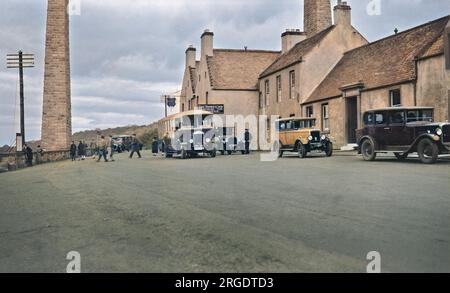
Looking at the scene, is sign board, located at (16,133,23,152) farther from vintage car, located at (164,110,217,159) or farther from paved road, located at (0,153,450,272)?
paved road, located at (0,153,450,272)

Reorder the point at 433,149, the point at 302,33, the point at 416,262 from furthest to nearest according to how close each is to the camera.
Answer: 1. the point at 302,33
2. the point at 433,149
3. the point at 416,262

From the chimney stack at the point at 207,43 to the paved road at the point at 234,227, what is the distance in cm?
3373

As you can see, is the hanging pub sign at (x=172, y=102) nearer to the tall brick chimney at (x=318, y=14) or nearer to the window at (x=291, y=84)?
the tall brick chimney at (x=318, y=14)

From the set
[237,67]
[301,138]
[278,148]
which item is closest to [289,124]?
[301,138]

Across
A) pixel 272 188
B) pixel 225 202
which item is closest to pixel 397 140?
pixel 272 188

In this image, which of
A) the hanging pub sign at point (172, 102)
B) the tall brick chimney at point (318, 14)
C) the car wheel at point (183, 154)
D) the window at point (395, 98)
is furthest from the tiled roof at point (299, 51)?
the hanging pub sign at point (172, 102)

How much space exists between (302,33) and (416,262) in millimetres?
36786

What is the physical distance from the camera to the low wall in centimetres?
2512

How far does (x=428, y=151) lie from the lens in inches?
618

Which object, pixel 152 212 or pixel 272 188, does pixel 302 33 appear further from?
pixel 152 212

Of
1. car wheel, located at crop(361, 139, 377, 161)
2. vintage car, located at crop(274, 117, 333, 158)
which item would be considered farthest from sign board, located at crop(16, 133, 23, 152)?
car wheel, located at crop(361, 139, 377, 161)

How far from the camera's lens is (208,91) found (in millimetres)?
41219

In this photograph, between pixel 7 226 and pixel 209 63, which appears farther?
pixel 209 63

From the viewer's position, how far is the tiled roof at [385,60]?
21.9 meters
